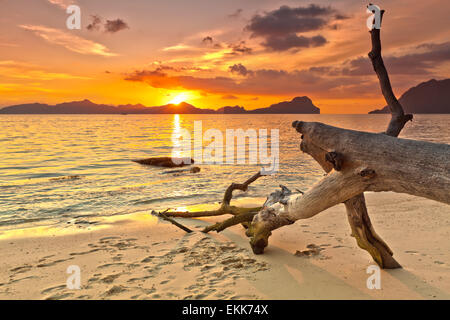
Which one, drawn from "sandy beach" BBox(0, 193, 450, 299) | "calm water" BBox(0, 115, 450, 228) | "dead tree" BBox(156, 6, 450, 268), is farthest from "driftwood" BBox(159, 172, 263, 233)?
"calm water" BBox(0, 115, 450, 228)

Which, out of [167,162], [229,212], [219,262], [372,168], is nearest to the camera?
[372,168]

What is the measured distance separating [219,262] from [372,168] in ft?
11.2

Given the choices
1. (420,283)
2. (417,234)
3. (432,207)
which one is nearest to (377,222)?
(417,234)

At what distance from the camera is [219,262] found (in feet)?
18.8

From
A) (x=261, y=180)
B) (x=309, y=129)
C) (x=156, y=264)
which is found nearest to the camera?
(x=309, y=129)

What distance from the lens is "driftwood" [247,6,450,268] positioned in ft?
10.3

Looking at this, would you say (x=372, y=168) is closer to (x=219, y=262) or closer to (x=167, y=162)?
(x=219, y=262)

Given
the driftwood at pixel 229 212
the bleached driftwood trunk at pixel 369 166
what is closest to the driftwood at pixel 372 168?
the bleached driftwood trunk at pixel 369 166

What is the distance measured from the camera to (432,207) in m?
9.33

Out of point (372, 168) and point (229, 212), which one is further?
point (229, 212)

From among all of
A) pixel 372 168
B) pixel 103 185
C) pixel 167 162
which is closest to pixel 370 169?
pixel 372 168

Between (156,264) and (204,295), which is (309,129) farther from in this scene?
(156,264)

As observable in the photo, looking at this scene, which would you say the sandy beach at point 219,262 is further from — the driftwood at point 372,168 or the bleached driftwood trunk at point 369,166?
the bleached driftwood trunk at point 369,166
